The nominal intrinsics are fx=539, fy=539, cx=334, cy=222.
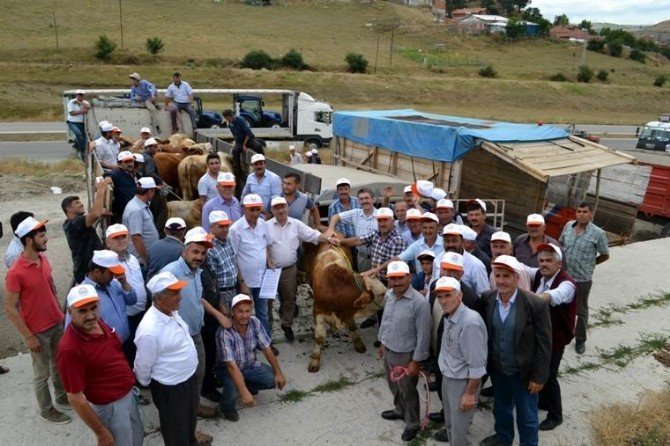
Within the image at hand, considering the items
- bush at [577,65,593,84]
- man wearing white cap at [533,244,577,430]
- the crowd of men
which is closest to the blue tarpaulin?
the crowd of men

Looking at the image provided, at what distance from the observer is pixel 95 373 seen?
3529mm

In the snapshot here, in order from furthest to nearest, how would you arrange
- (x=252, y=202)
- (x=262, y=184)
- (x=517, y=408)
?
(x=262, y=184), (x=252, y=202), (x=517, y=408)

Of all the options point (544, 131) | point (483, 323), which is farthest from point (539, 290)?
point (544, 131)

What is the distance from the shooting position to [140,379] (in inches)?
151

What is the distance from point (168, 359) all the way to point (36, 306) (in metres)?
1.61

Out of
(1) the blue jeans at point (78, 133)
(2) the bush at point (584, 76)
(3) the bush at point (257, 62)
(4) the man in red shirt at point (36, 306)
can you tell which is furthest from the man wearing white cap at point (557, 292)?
(2) the bush at point (584, 76)

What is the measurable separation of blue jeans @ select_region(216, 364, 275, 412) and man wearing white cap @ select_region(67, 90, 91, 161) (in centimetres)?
974

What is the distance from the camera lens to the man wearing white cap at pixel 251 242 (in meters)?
5.74

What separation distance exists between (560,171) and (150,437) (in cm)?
706

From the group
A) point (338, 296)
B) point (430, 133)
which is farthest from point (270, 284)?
point (430, 133)

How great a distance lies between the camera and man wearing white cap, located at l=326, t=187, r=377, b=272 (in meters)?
6.53

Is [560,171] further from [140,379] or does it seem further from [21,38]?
[21,38]

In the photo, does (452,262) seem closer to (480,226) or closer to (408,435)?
(408,435)

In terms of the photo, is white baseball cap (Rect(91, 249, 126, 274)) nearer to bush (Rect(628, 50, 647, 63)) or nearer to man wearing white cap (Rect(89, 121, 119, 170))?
man wearing white cap (Rect(89, 121, 119, 170))
